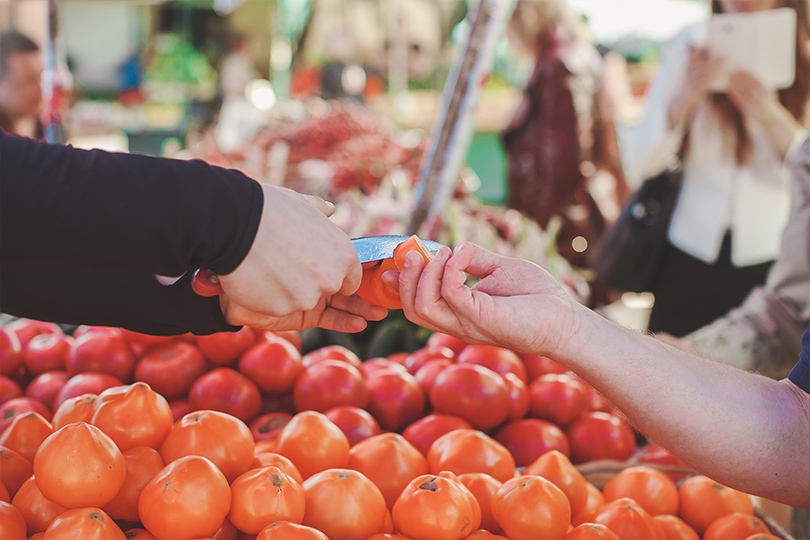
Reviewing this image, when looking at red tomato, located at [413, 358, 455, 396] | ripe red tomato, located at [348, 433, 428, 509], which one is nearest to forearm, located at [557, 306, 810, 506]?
ripe red tomato, located at [348, 433, 428, 509]

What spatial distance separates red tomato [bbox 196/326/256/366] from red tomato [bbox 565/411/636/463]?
918 millimetres

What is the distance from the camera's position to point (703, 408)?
1.15m

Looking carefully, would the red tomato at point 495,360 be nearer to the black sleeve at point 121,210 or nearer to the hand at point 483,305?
the hand at point 483,305

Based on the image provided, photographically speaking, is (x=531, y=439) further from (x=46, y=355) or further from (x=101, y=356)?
(x=46, y=355)

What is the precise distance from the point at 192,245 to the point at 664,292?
2.39 m

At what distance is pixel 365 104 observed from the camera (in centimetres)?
756

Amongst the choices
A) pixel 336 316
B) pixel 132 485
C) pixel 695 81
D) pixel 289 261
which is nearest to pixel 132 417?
pixel 132 485

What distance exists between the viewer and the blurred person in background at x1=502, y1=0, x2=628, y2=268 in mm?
4188

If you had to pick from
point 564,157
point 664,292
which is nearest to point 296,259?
point 664,292

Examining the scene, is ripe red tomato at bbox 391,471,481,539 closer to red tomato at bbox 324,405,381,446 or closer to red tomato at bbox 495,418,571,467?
red tomato at bbox 324,405,381,446

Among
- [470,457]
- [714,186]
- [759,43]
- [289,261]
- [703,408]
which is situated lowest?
[470,457]

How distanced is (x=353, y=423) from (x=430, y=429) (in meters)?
0.19

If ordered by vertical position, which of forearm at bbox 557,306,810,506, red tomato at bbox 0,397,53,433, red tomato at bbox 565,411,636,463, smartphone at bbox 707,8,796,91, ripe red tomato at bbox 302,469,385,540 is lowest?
red tomato at bbox 565,411,636,463

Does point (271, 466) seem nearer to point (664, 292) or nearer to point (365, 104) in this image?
point (664, 292)
